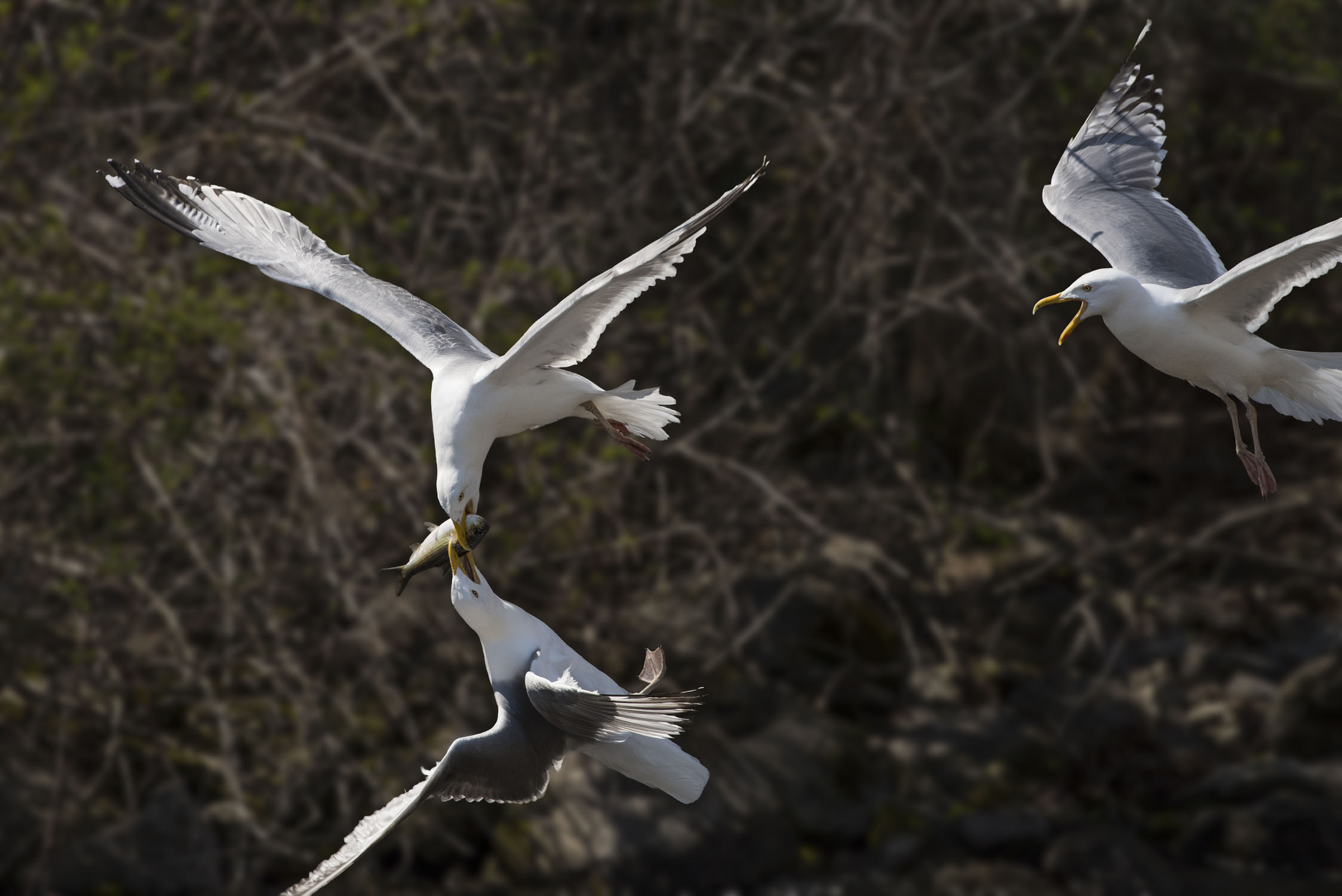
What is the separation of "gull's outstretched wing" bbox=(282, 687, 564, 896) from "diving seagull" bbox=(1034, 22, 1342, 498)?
1.33m

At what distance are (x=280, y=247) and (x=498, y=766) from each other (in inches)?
78.9

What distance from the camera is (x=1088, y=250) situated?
390 inches

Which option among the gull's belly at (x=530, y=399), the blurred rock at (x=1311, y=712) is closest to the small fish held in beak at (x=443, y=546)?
the gull's belly at (x=530, y=399)

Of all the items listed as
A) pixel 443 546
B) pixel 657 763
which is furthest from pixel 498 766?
pixel 443 546

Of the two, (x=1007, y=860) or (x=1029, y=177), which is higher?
(x=1029, y=177)

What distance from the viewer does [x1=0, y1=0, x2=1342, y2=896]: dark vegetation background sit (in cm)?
797

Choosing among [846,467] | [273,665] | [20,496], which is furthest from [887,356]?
[20,496]

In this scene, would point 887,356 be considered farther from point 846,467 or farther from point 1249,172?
point 1249,172

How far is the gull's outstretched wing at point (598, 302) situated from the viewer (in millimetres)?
3486

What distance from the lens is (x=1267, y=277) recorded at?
3744 mm

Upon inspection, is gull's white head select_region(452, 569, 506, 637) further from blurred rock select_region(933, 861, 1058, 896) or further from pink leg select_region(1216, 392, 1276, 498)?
blurred rock select_region(933, 861, 1058, 896)

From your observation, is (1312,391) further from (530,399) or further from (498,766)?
(498,766)

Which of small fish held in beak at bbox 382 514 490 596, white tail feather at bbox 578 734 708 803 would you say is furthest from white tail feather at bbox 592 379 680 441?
white tail feather at bbox 578 734 708 803

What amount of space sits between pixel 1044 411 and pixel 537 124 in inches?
132
